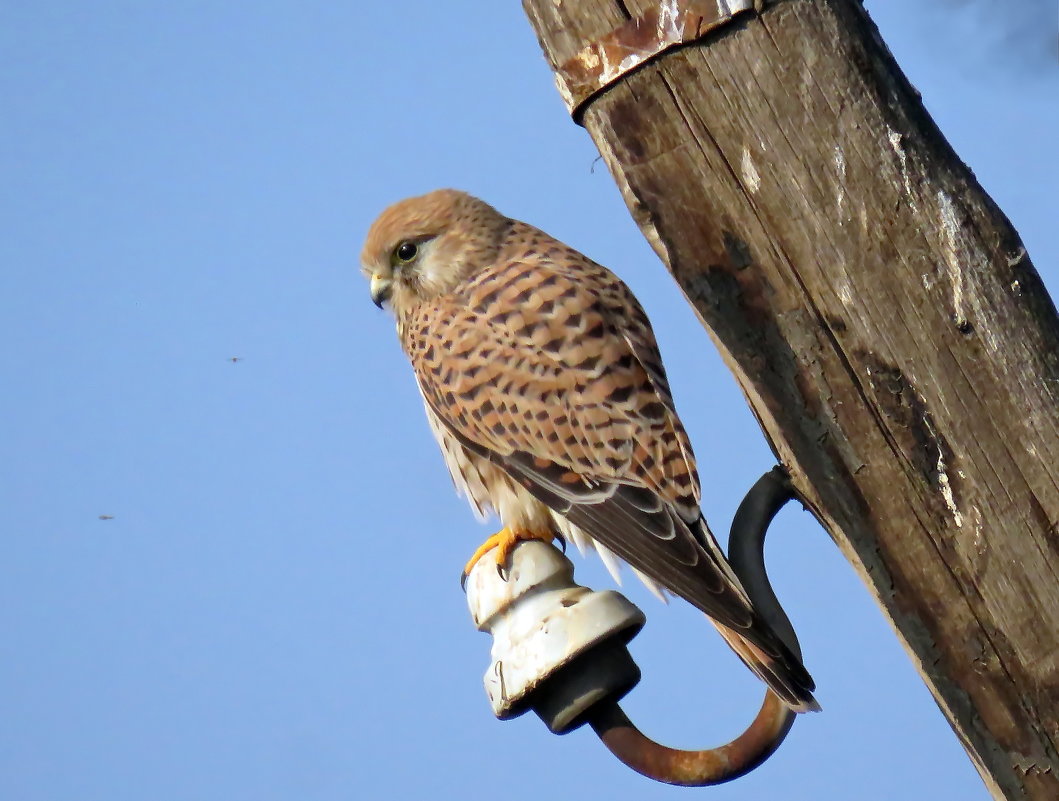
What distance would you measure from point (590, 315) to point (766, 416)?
1304 millimetres

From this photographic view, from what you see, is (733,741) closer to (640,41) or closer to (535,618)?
(535,618)

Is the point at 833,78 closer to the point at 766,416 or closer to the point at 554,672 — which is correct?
the point at 766,416

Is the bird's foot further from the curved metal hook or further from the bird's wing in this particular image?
the curved metal hook

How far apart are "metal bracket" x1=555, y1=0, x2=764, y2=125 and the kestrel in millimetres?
1101

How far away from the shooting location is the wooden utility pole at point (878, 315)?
6.66 ft

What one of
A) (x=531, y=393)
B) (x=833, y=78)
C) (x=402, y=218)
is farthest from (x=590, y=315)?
(x=833, y=78)

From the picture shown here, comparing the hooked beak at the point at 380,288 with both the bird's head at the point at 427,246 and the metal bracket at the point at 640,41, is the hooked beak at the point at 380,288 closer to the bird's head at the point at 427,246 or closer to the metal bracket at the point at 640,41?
the bird's head at the point at 427,246

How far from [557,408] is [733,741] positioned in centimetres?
123

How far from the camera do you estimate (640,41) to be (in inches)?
85.0

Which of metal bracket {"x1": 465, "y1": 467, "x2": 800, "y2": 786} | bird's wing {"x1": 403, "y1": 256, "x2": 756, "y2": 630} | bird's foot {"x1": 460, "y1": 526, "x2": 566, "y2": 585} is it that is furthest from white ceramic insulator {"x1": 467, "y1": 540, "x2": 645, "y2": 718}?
bird's foot {"x1": 460, "y1": 526, "x2": 566, "y2": 585}

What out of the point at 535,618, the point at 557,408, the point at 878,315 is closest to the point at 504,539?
the point at 557,408

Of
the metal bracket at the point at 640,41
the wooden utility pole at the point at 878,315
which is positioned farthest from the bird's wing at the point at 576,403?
the metal bracket at the point at 640,41

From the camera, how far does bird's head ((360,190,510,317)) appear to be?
13.5 feet

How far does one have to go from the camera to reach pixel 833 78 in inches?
83.3
